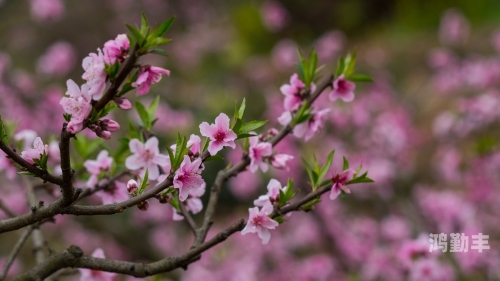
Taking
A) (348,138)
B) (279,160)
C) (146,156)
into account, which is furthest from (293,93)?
(348,138)

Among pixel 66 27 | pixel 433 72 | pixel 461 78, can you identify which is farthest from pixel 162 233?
pixel 66 27

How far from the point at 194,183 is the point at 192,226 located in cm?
38

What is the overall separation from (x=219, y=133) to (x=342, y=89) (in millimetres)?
639

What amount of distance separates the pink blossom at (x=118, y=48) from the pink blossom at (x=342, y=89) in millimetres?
790

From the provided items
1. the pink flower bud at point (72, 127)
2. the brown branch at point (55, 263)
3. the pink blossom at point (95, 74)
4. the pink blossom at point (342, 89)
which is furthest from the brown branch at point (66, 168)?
the pink blossom at point (342, 89)

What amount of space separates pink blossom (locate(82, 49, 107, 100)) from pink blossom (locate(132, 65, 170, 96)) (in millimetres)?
82

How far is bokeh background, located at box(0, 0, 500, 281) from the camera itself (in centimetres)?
385

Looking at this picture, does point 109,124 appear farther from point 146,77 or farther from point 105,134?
point 146,77

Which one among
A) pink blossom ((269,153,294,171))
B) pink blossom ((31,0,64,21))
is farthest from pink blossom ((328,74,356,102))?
pink blossom ((31,0,64,21))

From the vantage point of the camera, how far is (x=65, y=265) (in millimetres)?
1332

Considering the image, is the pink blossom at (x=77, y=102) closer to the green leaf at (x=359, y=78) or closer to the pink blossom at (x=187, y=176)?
the pink blossom at (x=187, y=176)

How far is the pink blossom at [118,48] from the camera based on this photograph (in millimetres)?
1182

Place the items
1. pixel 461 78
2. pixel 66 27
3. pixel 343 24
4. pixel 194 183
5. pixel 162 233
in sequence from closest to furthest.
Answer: pixel 194 183, pixel 461 78, pixel 162 233, pixel 343 24, pixel 66 27

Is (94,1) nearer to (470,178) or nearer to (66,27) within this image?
(66,27)
